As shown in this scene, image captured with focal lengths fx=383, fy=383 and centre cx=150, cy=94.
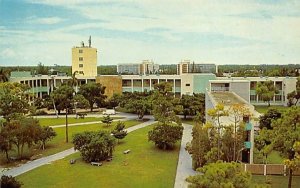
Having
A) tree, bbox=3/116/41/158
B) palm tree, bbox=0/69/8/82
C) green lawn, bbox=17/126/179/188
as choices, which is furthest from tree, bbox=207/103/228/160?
palm tree, bbox=0/69/8/82

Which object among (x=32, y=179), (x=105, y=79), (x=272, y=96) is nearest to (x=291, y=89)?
(x=272, y=96)

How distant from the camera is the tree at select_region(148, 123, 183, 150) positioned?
12.6 meters

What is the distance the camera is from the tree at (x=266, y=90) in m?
23.4

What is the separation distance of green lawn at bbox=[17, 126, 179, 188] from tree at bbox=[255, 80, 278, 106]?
40.9ft

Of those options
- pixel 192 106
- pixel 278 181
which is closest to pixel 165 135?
pixel 278 181

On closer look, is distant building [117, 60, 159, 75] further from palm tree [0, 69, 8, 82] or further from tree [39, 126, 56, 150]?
tree [39, 126, 56, 150]

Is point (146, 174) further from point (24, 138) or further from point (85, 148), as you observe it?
point (24, 138)

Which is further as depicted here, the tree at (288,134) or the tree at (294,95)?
the tree at (294,95)

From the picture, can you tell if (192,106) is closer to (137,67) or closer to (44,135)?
(44,135)

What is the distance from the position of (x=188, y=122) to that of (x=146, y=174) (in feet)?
29.7

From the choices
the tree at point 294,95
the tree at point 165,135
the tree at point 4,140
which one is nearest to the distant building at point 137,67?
the tree at point 294,95

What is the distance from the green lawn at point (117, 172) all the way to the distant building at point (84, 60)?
16973 millimetres

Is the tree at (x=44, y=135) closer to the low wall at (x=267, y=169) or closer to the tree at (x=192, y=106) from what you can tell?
the low wall at (x=267, y=169)

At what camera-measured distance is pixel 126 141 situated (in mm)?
14242
